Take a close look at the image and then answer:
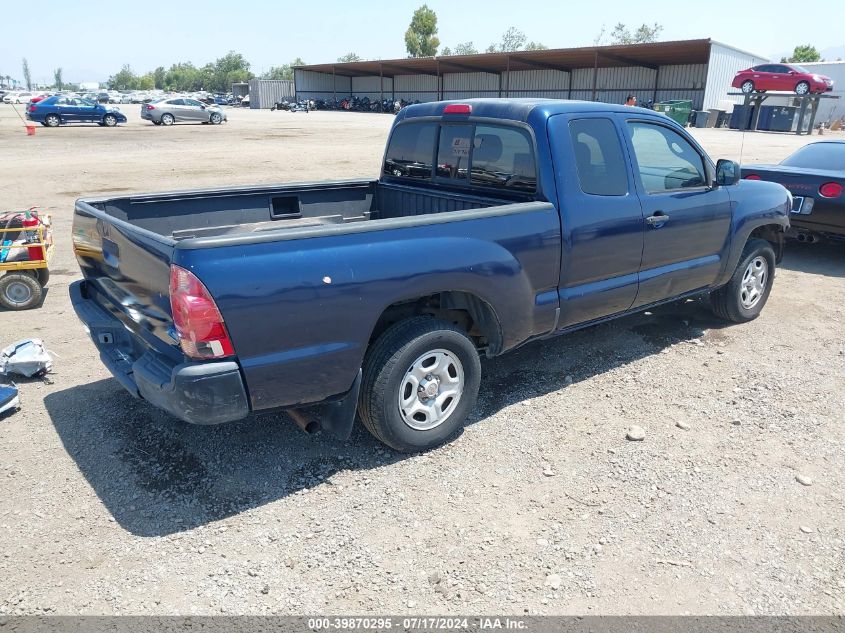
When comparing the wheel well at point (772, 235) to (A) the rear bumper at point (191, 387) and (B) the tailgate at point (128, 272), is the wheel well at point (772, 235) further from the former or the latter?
(B) the tailgate at point (128, 272)

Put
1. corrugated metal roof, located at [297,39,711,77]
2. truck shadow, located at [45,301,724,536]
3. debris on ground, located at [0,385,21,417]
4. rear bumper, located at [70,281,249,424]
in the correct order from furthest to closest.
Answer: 1. corrugated metal roof, located at [297,39,711,77]
2. debris on ground, located at [0,385,21,417]
3. truck shadow, located at [45,301,724,536]
4. rear bumper, located at [70,281,249,424]

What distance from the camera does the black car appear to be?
7.74 m

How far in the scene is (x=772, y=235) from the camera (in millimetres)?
6203

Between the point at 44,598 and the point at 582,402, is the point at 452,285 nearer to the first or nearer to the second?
the point at 582,402

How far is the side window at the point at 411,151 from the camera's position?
495cm

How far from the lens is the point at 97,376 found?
4824 millimetres

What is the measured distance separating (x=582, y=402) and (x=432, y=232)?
70.2 inches

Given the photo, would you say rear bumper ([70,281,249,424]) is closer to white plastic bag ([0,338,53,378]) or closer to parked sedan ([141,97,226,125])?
white plastic bag ([0,338,53,378])

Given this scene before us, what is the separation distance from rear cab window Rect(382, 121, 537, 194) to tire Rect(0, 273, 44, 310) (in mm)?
3599

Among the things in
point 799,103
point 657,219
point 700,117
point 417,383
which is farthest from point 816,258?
point 700,117

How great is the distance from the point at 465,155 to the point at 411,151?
624mm

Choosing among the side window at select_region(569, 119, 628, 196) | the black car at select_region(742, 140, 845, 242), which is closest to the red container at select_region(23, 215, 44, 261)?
the side window at select_region(569, 119, 628, 196)

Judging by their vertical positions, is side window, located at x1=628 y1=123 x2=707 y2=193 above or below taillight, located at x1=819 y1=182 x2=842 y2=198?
above

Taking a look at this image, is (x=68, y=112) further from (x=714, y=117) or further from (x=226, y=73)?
(x=226, y=73)
